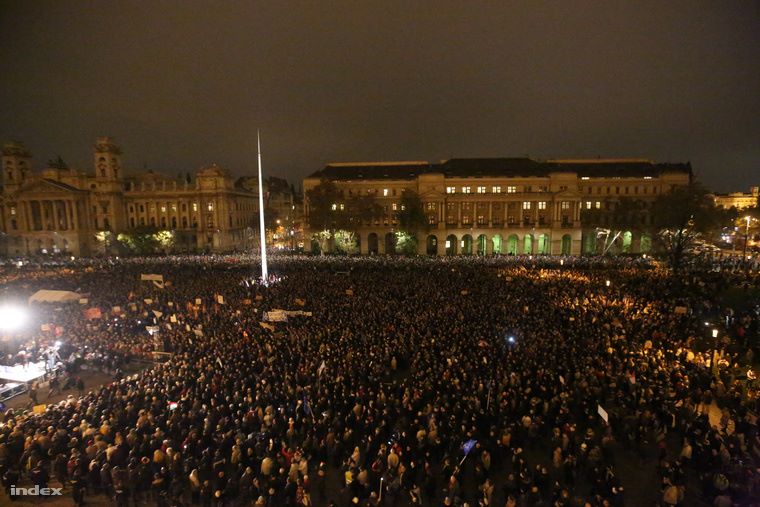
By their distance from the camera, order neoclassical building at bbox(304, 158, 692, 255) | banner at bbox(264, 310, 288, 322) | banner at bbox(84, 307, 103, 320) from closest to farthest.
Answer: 1. banner at bbox(264, 310, 288, 322)
2. banner at bbox(84, 307, 103, 320)
3. neoclassical building at bbox(304, 158, 692, 255)

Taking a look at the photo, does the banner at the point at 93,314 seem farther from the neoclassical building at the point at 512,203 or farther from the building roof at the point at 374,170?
the building roof at the point at 374,170

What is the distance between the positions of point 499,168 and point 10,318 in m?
64.1

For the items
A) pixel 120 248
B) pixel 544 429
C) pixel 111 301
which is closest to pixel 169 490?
pixel 544 429

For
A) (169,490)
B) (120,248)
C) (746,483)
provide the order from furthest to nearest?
(120,248) → (169,490) → (746,483)

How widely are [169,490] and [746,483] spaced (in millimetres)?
12640

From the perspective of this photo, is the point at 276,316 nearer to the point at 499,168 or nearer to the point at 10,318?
the point at 10,318

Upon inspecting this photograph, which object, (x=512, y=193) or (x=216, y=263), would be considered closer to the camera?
(x=216, y=263)

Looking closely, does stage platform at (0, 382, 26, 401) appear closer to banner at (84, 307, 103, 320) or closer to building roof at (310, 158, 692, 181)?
banner at (84, 307, 103, 320)

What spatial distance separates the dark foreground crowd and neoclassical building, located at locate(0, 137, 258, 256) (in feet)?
175

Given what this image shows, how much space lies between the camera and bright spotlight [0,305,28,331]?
66.6 ft

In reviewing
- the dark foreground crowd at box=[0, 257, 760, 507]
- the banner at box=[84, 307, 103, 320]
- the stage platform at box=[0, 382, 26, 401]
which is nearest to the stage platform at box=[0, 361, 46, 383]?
the stage platform at box=[0, 382, 26, 401]

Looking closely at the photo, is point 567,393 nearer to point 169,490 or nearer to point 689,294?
point 169,490

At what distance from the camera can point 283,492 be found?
8.79 metres

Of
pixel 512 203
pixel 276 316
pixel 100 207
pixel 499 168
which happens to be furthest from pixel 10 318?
pixel 499 168
